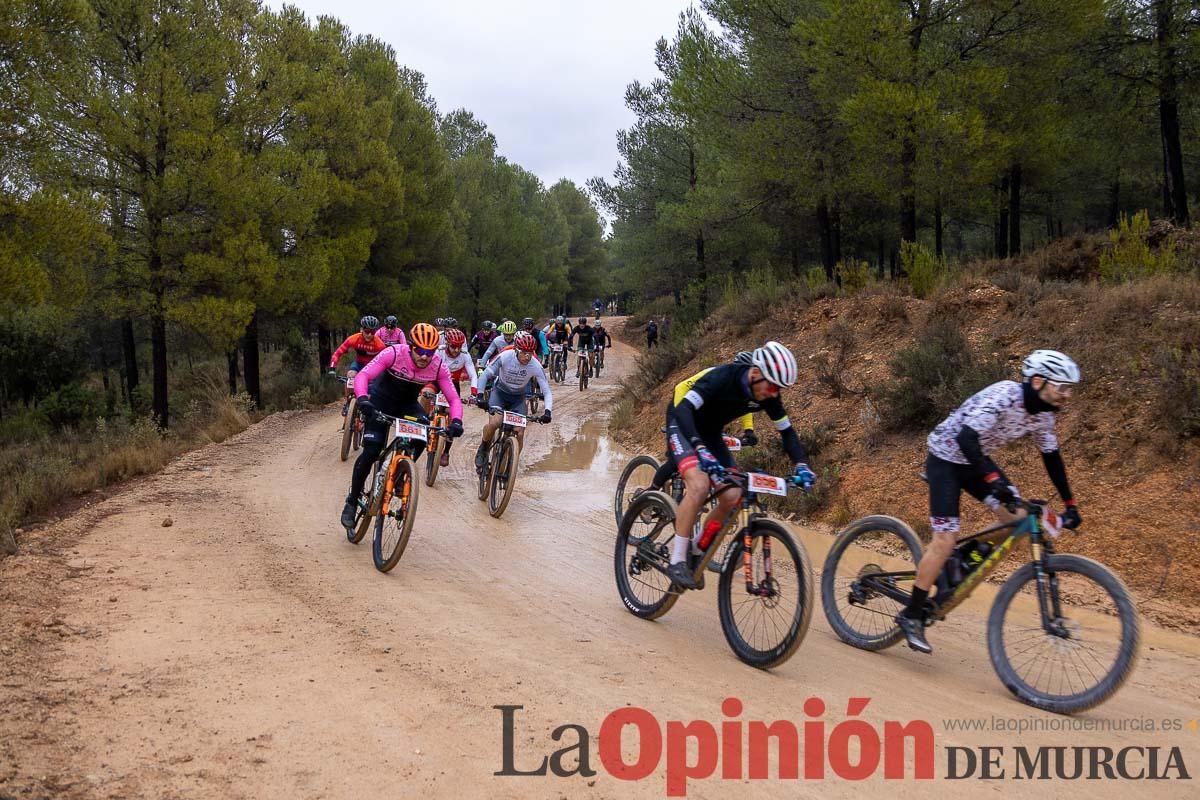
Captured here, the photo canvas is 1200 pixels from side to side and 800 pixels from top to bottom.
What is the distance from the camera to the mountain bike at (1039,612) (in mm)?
4699

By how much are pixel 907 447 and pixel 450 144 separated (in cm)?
4431

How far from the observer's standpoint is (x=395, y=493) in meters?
8.00

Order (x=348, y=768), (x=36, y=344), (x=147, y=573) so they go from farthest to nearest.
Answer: (x=36, y=344)
(x=147, y=573)
(x=348, y=768)

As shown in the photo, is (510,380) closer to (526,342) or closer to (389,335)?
(526,342)

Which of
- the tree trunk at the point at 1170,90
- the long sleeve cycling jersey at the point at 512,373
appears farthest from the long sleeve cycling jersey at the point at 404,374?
the tree trunk at the point at 1170,90

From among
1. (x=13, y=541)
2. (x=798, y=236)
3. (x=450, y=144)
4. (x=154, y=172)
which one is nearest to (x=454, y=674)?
(x=13, y=541)

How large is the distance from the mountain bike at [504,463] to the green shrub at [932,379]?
4.84 m

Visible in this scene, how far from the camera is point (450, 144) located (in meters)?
50.2

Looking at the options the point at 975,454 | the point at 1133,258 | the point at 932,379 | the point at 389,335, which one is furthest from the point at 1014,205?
the point at 975,454

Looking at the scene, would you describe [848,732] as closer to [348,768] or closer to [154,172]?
[348,768]

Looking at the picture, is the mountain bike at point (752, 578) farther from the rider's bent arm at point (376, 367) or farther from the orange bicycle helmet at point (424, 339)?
the rider's bent arm at point (376, 367)

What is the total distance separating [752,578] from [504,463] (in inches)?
217

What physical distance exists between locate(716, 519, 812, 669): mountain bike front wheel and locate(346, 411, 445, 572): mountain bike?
3.10 m

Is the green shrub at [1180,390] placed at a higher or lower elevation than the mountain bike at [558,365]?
lower
